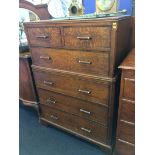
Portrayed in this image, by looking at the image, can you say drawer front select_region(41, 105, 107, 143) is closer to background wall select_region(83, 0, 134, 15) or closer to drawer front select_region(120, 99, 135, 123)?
drawer front select_region(120, 99, 135, 123)

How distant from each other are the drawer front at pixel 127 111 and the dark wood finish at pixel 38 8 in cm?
125

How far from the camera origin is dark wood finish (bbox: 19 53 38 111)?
1.63m

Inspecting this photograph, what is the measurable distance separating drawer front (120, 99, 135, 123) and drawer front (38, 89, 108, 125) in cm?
14

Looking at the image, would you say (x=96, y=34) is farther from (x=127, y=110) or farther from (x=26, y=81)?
(x=26, y=81)

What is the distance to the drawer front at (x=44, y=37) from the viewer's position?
127cm

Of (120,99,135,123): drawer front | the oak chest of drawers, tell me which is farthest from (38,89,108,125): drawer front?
(120,99,135,123): drawer front

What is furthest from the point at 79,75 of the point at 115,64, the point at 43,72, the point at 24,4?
the point at 24,4

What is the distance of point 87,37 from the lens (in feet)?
3.66

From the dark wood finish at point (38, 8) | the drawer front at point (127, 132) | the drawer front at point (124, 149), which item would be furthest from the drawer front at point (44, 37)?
the drawer front at point (124, 149)

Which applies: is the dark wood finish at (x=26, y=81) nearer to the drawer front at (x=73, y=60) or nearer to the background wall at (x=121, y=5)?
the drawer front at (x=73, y=60)

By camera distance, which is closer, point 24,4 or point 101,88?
point 101,88
